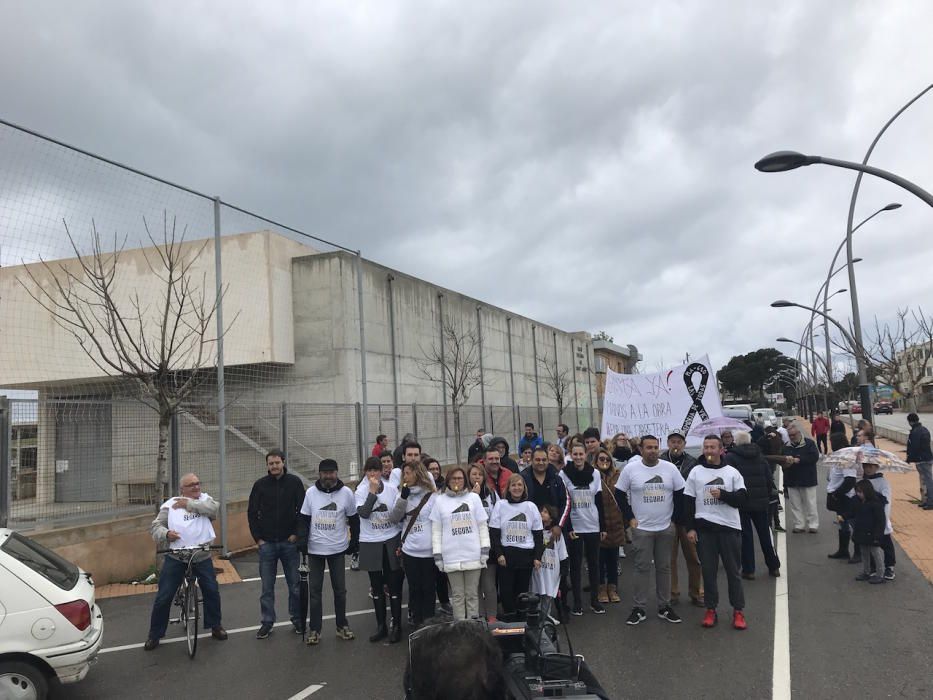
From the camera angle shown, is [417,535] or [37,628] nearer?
[37,628]

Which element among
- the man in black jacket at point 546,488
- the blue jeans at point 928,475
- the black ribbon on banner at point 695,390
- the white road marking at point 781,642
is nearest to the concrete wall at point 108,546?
the man in black jacket at point 546,488

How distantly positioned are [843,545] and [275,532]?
24.5 feet

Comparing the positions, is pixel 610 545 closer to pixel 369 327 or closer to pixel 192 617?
pixel 192 617

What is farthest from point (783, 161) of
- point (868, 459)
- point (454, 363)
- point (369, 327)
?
point (454, 363)

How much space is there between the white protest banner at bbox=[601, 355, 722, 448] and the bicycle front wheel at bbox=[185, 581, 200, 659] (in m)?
8.26

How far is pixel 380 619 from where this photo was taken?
6969mm

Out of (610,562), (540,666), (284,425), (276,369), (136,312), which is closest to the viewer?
(540,666)

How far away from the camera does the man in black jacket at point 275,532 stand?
708 centimetres

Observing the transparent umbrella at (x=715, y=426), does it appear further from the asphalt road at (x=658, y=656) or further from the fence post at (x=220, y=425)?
the fence post at (x=220, y=425)

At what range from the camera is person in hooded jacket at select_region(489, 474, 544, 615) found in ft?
21.6

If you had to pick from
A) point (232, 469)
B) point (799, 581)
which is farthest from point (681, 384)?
point (232, 469)

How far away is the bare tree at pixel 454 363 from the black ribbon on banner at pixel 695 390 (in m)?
9.43

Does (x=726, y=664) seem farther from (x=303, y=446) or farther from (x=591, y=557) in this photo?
(x=303, y=446)

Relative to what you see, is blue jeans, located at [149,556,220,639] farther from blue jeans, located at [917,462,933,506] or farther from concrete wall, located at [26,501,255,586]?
blue jeans, located at [917,462,933,506]
